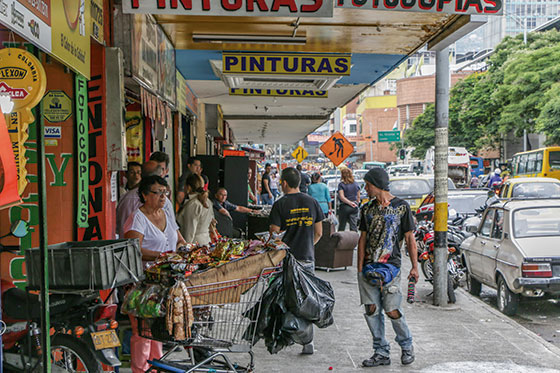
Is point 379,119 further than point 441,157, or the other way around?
point 379,119

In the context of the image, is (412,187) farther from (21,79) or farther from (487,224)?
(21,79)

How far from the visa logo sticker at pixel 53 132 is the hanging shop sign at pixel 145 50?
120cm

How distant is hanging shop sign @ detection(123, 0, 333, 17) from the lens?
19.9ft

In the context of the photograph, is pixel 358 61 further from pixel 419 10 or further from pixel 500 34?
pixel 500 34

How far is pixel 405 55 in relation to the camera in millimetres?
11078

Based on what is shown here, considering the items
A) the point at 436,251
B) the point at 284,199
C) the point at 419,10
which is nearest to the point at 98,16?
the point at 284,199

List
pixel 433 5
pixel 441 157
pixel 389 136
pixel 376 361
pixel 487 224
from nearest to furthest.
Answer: pixel 433 5 → pixel 376 361 → pixel 441 157 → pixel 487 224 → pixel 389 136

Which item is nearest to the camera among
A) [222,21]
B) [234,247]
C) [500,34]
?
[234,247]

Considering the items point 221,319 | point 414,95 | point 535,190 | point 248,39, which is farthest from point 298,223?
point 414,95

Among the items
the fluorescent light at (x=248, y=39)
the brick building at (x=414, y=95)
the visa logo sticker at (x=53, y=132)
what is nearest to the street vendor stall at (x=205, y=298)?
the visa logo sticker at (x=53, y=132)

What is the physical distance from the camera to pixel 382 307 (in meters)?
6.45

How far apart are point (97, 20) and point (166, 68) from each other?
3632 mm

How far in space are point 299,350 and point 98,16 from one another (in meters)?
4.13

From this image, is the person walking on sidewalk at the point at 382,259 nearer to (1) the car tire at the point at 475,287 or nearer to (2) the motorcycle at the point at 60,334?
(2) the motorcycle at the point at 60,334
